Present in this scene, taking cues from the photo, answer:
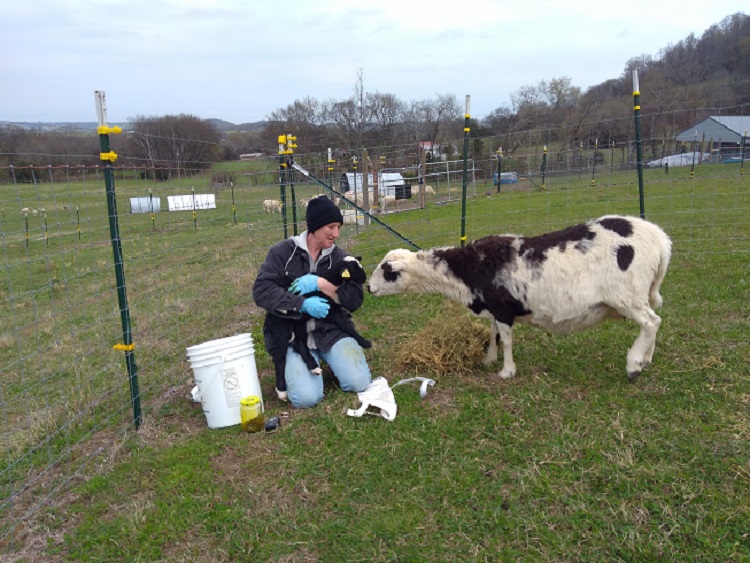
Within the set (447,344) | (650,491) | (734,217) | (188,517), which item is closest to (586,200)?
(734,217)

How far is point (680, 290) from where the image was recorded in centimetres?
734

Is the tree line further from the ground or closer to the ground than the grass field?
further from the ground

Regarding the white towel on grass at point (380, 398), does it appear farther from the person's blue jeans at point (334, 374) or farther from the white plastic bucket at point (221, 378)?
the white plastic bucket at point (221, 378)

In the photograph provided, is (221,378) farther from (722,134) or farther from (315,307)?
(722,134)

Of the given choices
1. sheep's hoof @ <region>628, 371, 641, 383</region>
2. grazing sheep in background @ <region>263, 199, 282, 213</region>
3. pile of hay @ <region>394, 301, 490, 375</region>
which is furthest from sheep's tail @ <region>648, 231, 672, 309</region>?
grazing sheep in background @ <region>263, 199, 282, 213</region>


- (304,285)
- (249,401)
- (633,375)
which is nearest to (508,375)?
(633,375)

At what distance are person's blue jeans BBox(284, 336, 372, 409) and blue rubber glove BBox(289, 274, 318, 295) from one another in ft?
1.95

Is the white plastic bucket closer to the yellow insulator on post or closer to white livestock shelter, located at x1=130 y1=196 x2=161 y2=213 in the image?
white livestock shelter, located at x1=130 y1=196 x2=161 y2=213

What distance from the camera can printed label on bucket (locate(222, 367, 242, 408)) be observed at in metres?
4.69

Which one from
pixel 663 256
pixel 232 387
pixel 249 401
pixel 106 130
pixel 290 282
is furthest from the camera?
pixel 290 282

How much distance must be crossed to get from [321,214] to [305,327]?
1136 millimetres

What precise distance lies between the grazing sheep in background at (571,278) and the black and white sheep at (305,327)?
1.07m

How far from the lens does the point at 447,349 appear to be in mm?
5523

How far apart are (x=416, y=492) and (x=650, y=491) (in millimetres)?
1478
